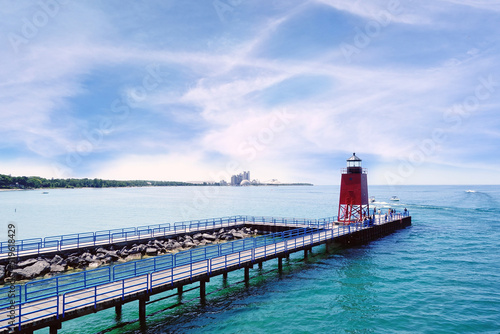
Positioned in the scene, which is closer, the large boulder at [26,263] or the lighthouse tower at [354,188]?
the large boulder at [26,263]

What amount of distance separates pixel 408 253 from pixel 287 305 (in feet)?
63.5

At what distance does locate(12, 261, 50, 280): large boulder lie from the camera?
75.6ft

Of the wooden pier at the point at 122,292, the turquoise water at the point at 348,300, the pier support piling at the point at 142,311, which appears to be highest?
the wooden pier at the point at 122,292

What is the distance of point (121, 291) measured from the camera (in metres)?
15.7

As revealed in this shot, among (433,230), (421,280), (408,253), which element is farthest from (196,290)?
(433,230)

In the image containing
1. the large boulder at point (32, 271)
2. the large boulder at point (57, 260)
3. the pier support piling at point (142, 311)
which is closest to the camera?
the pier support piling at point (142, 311)

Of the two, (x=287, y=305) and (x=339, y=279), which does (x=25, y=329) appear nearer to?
(x=287, y=305)

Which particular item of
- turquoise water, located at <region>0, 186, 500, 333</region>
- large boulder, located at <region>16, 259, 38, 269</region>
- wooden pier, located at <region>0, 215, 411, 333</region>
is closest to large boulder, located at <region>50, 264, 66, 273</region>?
large boulder, located at <region>16, 259, 38, 269</region>

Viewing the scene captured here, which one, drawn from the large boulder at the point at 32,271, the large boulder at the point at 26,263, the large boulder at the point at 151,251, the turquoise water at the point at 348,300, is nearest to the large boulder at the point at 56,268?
the large boulder at the point at 32,271

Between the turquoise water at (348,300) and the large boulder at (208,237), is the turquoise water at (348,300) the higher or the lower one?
the lower one

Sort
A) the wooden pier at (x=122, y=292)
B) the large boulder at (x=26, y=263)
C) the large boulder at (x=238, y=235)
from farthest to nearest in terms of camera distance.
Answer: the large boulder at (x=238, y=235) → the large boulder at (x=26, y=263) → the wooden pier at (x=122, y=292)

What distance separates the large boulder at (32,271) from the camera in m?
23.0

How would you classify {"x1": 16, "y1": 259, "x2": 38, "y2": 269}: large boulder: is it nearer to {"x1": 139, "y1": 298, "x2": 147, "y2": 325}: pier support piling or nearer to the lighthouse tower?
{"x1": 139, "y1": 298, "x2": 147, "y2": 325}: pier support piling

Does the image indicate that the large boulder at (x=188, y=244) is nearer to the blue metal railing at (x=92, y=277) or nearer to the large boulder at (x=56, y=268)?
the blue metal railing at (x=92, y=277)
